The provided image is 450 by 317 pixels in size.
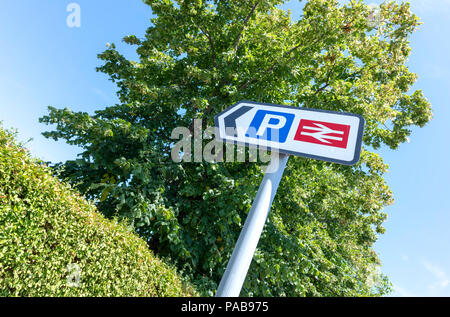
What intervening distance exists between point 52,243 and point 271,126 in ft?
12.1

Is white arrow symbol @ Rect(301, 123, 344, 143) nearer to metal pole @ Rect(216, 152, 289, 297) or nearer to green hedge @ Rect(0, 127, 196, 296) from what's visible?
metal pole @ Rect(216, 152, 289, 297)

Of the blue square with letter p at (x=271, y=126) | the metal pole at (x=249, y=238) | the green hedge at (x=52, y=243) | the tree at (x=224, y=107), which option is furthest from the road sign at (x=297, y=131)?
the tree at (x=224, y=107)

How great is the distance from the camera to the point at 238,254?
4.35ft

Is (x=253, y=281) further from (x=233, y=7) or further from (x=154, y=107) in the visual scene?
(x=233, y=7)

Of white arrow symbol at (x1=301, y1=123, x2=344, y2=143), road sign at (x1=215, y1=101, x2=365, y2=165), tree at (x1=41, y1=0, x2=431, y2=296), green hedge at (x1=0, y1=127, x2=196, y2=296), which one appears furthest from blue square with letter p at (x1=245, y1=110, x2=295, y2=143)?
tree at (x1=41, y1=0, x2=431, y2=296)

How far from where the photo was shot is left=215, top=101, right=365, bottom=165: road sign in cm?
161

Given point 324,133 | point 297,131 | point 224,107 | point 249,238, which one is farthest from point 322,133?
point 224,107

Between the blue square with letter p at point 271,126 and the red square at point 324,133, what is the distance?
0.09m

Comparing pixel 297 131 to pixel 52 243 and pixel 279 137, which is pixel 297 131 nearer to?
pixel 279 137

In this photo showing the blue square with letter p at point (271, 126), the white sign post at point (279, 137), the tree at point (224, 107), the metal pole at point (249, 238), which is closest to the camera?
the metal pole at point (249, 238)

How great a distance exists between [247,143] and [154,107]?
23.8 feet

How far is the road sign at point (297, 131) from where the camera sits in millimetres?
1613

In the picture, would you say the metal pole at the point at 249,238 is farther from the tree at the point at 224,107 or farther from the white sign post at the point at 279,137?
the tree at the point at 224,107

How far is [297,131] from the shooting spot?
5.64ft
